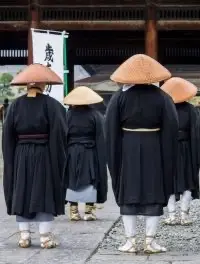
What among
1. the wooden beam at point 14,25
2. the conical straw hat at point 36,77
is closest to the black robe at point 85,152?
the conical straw hat at point 36,77

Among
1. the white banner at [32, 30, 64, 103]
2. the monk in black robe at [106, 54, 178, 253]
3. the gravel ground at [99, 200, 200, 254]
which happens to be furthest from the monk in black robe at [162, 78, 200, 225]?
the white banner at [32, 30, 64, 103]

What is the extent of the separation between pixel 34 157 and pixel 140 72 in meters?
1.16

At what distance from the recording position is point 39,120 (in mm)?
6754

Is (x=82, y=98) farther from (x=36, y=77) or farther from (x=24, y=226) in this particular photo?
(x=24, y=226)

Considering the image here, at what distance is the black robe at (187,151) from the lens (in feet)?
27.8

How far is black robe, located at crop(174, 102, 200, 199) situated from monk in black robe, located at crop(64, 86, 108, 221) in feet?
3.22

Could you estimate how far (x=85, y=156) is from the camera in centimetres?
902

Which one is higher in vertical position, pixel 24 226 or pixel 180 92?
pixel 180 92

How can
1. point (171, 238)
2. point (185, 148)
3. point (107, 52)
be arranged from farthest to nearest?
point (107, 52)
point (185, 148)
point (171, 238)

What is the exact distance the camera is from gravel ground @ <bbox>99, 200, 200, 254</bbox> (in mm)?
6912

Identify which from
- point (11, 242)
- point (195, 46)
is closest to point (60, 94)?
point (11, 242)

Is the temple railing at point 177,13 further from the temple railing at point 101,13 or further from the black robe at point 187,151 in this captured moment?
the black robe at point 187,151

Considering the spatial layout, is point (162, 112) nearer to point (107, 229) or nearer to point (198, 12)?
point (107, 229)

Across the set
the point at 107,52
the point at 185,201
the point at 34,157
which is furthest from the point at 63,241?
the point at 107,52
